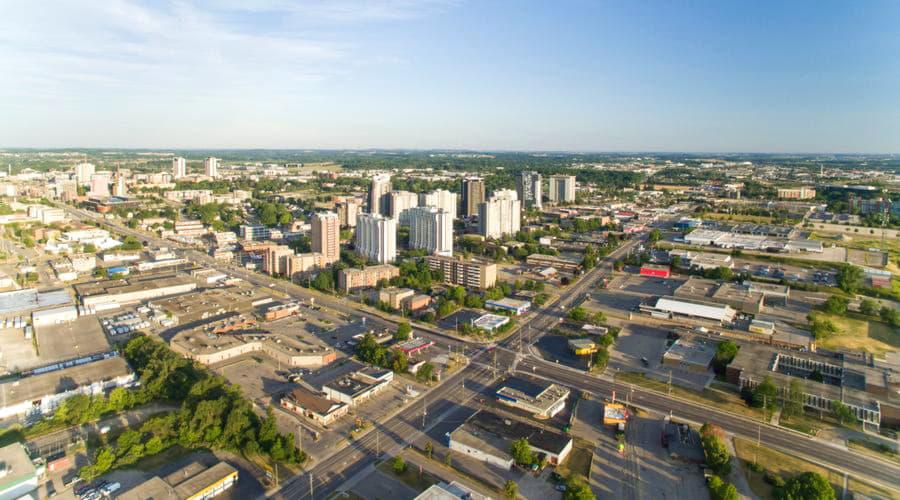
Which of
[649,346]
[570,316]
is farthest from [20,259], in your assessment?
[649,346]

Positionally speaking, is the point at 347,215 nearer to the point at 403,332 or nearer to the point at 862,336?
the point at 403,332

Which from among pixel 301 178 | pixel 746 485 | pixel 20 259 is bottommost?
pixel 746 485

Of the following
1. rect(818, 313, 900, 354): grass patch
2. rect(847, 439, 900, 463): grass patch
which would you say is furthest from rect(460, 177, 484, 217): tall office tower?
rect(847, 439, 900, 463): grass patch

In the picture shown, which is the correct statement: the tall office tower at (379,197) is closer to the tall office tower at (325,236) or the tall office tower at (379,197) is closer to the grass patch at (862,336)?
the tall office tower at (325,236)

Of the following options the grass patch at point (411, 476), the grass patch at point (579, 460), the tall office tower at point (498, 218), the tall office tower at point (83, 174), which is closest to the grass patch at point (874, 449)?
the grass patch at point (579, 460)

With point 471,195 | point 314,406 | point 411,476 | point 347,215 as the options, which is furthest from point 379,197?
point 411,476

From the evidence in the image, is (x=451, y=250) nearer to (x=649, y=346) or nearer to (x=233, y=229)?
(x=649, y=346)
